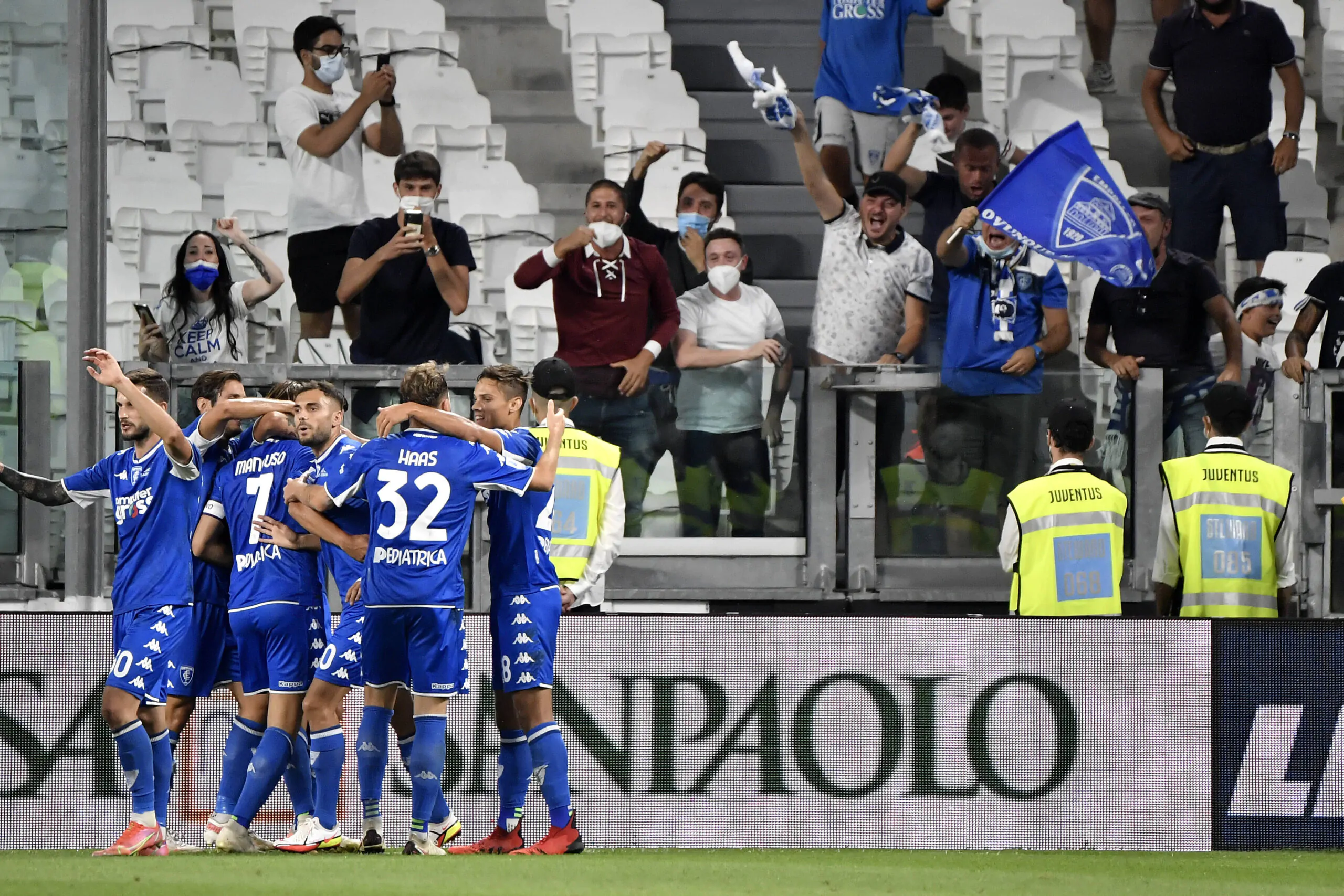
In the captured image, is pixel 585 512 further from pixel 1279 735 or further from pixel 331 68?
pixel 331 68

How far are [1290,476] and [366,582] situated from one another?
403 cm

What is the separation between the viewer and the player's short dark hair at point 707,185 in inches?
389

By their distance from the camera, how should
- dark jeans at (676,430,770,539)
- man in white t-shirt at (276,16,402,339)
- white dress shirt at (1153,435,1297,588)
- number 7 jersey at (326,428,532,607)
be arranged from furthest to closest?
man in white t-shirt at (276,16,402,339)
dark jeans at (676,430,770,539)
white dress shirt at (1153,435,1297,588)
number 7 jersey at (326,428,532,607)

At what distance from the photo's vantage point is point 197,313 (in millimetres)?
9406

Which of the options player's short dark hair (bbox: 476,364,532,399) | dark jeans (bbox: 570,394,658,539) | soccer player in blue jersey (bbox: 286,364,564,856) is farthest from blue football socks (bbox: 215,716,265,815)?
dark jeans (bbox: 570,394,658,539)

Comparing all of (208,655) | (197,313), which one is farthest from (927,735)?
(197,313)

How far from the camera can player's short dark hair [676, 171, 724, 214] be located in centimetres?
989

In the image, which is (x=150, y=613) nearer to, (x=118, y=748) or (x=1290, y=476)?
(x=118, y=748)

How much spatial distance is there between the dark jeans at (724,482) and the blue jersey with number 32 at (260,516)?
8.10 ft

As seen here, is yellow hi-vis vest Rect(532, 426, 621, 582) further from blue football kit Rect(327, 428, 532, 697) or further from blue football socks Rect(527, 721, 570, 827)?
blue football kit Rect(327, 428, 532, 697)

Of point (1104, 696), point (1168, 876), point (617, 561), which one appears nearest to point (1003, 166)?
point (617, 561)

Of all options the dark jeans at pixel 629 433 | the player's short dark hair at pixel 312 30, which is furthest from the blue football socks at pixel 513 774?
the player's short dark hair at pixel 312 30

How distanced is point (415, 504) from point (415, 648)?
487 mm

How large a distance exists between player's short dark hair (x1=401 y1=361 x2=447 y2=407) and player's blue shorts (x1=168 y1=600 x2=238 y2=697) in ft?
3.93
